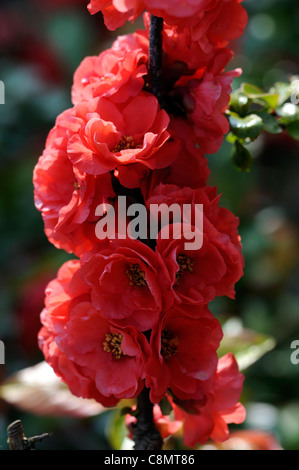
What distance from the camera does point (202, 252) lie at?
2.06 ft

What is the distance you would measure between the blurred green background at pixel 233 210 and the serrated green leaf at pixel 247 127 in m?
0.56

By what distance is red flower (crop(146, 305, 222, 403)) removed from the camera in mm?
634

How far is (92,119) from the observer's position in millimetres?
611

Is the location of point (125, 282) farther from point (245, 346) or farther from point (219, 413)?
point (245, 346)

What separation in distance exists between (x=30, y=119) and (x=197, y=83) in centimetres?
148

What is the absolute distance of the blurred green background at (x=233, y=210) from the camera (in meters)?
1.46

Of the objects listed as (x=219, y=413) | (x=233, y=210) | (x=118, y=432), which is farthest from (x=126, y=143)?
(x=233, y=210)

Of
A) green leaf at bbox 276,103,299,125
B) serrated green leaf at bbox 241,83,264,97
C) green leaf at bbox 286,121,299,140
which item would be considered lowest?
green leaf at bbox 286,121,299,140

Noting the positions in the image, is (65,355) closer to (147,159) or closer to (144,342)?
(144,342)

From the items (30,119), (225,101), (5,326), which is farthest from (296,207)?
(225,101)

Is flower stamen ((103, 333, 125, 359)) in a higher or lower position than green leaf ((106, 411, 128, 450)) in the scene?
higher

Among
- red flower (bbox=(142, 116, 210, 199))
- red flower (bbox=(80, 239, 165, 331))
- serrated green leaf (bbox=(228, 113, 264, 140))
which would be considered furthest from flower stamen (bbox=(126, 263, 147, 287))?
serrated green leaf (bbox=(228, 113, 264, 140))

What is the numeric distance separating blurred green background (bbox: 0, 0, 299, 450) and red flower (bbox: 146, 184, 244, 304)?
→ 0.57 meters

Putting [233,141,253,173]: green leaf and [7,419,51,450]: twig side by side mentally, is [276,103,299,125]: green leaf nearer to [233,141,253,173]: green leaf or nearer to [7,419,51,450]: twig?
[233,141,253,173]: green leaf
